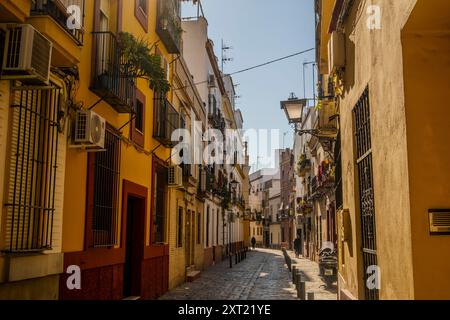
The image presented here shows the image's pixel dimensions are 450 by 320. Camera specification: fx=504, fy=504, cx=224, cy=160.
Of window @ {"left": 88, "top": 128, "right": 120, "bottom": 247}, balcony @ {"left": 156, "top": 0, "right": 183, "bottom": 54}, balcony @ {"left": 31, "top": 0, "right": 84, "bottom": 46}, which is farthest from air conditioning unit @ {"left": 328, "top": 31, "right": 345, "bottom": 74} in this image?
balcony @ {"left": 156, "top": 0, "right": 183, "bottom": 54}

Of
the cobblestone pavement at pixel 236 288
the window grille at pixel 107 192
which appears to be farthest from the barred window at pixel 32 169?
the cobblestone pavement at pixel 236 288

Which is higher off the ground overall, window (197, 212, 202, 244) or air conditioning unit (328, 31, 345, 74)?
air conditioning unit (328, 31, 345, 74)

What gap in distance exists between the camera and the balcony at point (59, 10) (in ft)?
19.4

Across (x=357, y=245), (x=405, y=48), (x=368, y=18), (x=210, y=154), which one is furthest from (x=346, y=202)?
(x=210, y=154)

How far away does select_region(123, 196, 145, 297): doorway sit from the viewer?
38.1 feet

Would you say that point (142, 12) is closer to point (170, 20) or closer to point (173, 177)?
point (170, 20)

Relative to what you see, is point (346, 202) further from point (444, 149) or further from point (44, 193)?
point (44, 193)

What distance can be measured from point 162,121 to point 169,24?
2.59m

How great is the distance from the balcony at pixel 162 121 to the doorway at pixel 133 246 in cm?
192

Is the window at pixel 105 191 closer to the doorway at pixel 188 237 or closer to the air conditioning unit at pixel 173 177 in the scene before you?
the air conditioning unit at pixel 173 177

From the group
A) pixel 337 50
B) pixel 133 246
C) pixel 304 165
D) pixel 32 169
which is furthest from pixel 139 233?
pixel 304 165

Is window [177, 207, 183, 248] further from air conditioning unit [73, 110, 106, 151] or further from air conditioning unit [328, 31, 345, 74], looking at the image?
air conditioning unit [328, 31, 345, 74]

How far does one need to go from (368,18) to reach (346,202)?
10.7 ft

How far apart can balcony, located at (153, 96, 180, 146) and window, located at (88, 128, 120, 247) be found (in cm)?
320
